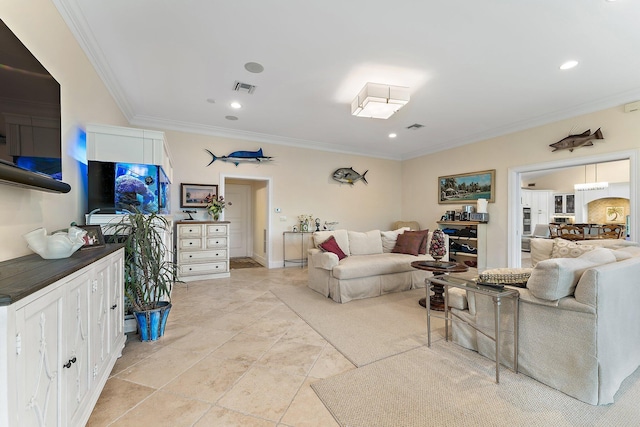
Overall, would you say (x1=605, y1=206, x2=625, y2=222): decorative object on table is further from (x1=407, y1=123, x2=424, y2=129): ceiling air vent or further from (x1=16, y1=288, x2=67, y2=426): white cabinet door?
(x1=16, y1=288, x2=67, y2=426): white cabinet door

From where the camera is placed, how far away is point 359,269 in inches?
151

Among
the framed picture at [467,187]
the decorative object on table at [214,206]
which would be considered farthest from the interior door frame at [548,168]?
the decorative object on table at [214,206]

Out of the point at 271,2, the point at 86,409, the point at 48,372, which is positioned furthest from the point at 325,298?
the point at 271,2

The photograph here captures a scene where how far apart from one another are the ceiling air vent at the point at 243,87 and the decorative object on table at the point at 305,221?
314 centimetres

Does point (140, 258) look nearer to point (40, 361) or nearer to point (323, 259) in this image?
point (40, 361)

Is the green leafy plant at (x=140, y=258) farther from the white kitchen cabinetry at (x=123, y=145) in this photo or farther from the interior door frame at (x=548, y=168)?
the interior door frame at (x=548, y=168)

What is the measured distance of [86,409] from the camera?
4.94 feet

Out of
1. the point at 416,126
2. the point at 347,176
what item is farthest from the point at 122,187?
the point at 347,176

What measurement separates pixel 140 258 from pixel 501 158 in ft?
→ 20.0

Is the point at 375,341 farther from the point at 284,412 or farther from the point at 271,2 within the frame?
the point at 271,2

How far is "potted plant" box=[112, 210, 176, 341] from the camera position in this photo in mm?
2514

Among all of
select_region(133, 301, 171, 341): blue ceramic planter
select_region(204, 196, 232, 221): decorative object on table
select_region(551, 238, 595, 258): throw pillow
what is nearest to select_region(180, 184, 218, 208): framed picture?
select_region(204, 196, 232, 221): decorative object on table

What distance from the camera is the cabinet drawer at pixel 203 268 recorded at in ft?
15.6

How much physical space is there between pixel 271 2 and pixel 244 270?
15.5 ft
